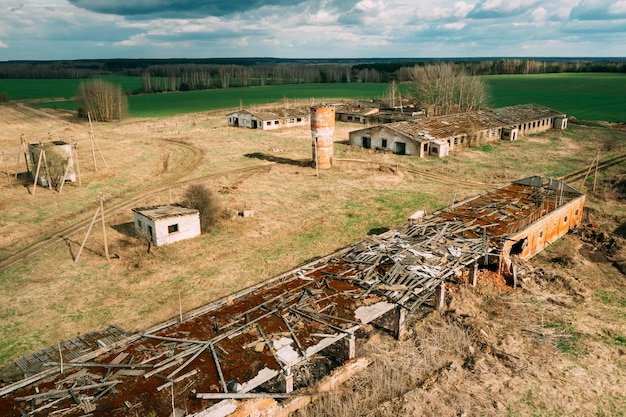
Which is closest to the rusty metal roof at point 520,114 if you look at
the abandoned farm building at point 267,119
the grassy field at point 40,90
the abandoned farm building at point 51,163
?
the abandoned farm building at point 267,119

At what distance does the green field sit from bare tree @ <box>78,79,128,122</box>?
813 centimetres

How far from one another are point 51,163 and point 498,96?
97211 millimetres

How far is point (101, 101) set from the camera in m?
70.6

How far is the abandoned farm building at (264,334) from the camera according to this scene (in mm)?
11227

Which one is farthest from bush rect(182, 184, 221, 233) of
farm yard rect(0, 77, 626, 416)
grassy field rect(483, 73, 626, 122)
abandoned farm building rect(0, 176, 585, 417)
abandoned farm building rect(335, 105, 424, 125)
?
grassy field rect(483, 73, 626, 122)

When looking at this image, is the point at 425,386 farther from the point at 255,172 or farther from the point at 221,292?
the point at 255,172

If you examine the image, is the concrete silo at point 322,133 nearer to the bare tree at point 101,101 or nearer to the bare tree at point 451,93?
the bare tree at point 451,93

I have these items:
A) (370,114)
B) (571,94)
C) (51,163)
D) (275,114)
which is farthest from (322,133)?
(571,94)

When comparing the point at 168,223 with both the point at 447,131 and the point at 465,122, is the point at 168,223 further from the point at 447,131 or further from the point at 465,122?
the point at 465,122

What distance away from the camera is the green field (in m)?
82.2

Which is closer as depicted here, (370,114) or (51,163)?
(51,163)

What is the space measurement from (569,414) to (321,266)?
10.3 metres

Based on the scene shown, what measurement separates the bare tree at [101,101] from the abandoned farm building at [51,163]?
39.5 meters

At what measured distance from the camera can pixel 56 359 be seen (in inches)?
549
